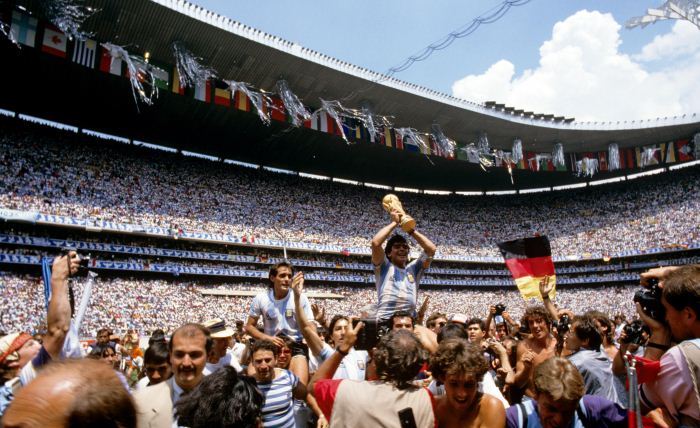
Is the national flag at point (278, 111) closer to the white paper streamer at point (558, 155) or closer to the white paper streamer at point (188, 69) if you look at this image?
the white paper streamer at point (188, 69)

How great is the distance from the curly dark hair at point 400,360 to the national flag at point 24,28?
21.2 m

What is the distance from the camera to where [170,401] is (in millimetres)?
2777

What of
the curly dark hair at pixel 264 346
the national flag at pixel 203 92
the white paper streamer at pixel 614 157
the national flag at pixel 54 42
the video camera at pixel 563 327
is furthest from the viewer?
the white paper streamer at pixel 614 157

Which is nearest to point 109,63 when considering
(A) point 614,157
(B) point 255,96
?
(B) point 255,96

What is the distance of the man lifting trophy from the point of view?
13.9ft

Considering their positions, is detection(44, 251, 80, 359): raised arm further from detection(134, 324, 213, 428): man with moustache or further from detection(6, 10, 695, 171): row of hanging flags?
detection(6, 10, 695, 171): row of hanging flags

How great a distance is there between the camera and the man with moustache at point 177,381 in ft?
8.91

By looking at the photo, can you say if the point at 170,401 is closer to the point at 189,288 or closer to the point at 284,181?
the point at 189,288

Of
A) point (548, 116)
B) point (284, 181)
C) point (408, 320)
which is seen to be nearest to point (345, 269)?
point (284, 181)

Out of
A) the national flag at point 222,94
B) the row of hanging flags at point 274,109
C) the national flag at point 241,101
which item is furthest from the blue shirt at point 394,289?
the national flag at point 241,101

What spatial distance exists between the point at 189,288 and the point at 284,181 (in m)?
11.8

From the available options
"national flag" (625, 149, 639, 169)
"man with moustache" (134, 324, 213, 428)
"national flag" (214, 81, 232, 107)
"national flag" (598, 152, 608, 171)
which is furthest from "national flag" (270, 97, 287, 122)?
"national flag" (625, 149, 639, 169)

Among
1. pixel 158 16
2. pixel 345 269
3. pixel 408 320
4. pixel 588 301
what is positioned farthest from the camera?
pixel 588 301

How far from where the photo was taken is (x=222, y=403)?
6.43ft
